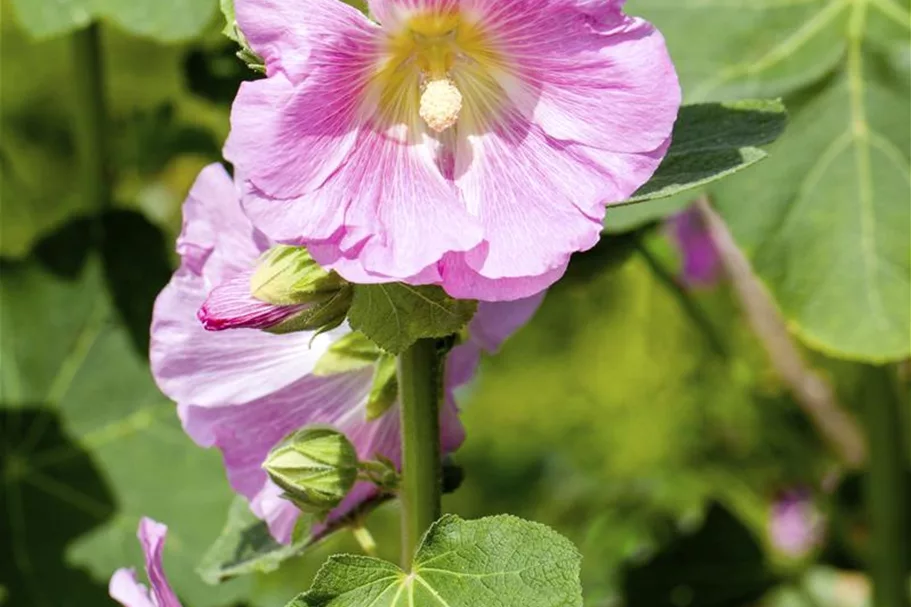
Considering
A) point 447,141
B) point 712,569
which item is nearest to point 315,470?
point 447,141

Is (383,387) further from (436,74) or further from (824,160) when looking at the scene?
(824,160)

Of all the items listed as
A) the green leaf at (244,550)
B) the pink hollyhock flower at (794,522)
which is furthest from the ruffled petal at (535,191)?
the pink hollyhock flower at (794,522)

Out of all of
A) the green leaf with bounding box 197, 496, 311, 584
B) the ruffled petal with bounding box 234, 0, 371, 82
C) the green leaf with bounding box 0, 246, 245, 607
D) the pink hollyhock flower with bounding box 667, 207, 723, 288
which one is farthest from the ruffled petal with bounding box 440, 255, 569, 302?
the pink hollyhock flower with bounding box 667, 207, 723, 288

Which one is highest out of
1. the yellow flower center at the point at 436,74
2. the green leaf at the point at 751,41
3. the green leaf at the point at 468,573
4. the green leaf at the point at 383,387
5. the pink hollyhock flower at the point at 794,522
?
the green leaf at the point at 751,41

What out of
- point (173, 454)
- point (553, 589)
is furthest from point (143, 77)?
point (553, 589)

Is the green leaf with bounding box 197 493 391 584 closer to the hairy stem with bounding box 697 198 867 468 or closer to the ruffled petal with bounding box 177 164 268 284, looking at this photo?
the ruffled petal with bounding box 177 164 268 284

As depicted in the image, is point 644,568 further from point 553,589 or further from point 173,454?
point 553,589

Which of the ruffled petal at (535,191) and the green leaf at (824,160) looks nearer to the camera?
the ruffled petal at (535,191)

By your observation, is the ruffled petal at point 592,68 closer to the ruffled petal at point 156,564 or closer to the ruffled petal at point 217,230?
the ruffled petal at point 217,230
